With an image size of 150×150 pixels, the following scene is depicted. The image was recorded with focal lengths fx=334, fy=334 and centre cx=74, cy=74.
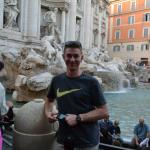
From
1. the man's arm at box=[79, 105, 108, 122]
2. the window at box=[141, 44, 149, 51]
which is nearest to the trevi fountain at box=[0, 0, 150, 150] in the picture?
the man's arm at box=[79, 105, 108, 122]

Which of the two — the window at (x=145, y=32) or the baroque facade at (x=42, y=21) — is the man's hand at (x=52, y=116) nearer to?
the baroque facade at (x=42, y=21)

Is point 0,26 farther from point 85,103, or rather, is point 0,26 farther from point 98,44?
point 98,44

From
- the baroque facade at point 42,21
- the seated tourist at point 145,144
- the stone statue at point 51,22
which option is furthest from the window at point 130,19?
the seated tourist at point 145,144

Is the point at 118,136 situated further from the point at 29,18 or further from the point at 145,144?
the point at 29,18

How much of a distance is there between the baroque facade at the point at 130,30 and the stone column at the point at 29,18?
2596 cm

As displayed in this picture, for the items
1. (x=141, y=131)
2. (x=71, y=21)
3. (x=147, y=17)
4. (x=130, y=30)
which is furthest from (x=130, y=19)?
(x=141, y=131)

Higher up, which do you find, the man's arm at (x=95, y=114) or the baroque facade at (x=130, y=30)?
the baroque facade at (x=130, y=30)

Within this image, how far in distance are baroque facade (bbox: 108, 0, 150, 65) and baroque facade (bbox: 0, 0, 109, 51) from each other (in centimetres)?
1479

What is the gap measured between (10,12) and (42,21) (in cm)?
433

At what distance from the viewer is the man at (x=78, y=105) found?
229cm

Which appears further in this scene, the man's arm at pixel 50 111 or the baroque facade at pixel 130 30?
the baroque facade at pixel 130 30

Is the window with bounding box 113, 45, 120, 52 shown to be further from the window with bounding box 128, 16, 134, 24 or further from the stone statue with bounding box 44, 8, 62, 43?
the stone statue with bounding box 44, 8, 62, 43

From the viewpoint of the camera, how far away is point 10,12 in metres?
19.3

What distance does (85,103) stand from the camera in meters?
2.32
